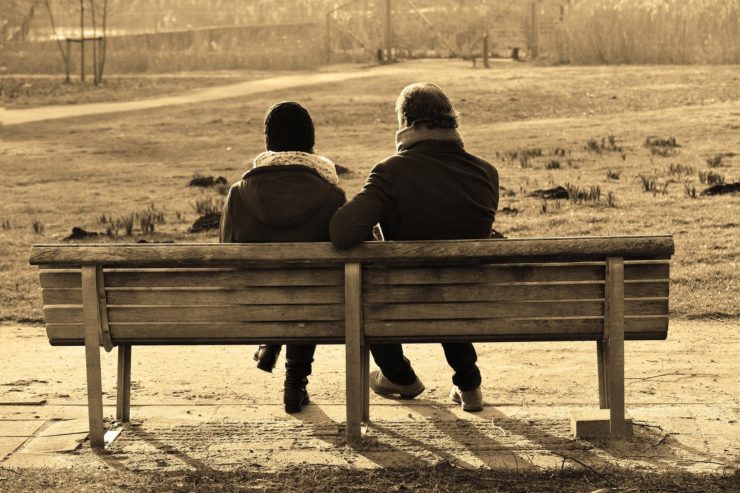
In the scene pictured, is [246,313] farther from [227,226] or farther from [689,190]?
[689,190]

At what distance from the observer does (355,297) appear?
194 inches

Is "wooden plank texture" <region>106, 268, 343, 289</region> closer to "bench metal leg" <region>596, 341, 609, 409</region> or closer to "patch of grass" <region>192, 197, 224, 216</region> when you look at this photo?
"bench metal leg" <region>596, 341, 609, 409</region>

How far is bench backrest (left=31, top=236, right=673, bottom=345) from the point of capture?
4.95 metres

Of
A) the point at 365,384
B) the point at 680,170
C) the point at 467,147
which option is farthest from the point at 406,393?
the point at 467,147

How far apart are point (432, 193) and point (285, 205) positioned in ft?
1.92

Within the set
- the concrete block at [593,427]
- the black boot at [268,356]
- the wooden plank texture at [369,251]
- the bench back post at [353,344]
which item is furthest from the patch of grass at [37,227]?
the concrete block at [593,427]

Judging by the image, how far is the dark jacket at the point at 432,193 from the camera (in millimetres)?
5172

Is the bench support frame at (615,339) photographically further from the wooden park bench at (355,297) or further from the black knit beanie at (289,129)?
the black knit beanie at (289,129)

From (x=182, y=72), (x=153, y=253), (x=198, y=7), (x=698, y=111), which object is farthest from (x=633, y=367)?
(x=198, y=7)

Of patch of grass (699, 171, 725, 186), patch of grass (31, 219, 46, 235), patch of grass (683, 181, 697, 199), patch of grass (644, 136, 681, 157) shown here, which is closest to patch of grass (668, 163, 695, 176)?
patch of grass (699, 171, 725, 186)

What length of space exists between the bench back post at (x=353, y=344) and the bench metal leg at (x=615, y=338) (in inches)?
36.2

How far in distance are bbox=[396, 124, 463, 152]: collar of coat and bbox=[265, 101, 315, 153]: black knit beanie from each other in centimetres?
42

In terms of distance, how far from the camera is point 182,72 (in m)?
37.2

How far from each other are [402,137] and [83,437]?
170cm
